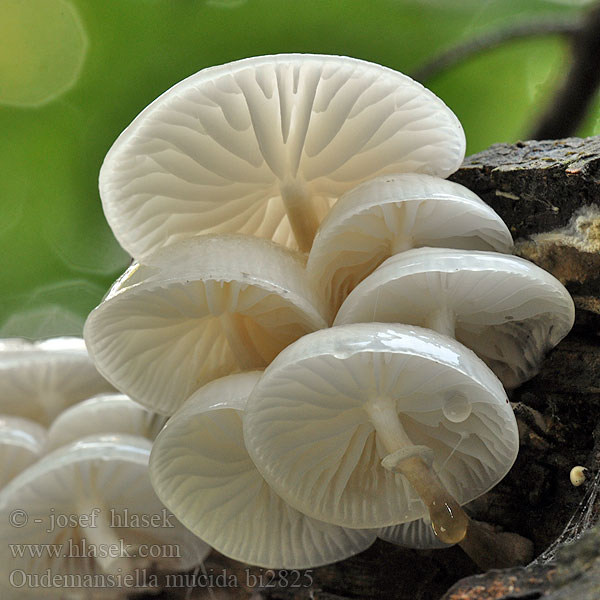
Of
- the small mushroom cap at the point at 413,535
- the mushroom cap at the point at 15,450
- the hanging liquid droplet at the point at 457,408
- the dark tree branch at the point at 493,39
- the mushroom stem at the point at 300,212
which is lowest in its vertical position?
the mushroom cap at the point at 15,450

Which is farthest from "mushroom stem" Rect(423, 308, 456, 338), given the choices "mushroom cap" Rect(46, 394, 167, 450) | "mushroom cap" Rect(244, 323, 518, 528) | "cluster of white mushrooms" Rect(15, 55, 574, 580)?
"mushroom cap" Rect(46, 394, 167, 450)

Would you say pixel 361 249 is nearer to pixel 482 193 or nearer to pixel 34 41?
pixel 482 193

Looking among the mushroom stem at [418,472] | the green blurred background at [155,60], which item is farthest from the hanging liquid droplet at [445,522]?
the green blurred background at [155,60]

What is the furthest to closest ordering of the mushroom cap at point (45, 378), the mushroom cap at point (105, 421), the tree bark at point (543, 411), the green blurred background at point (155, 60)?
the green blurred background at point (155, 60), the mushroom cap at point (45, 378), the mushroom cap at point (105, 421), the tree bark at point (543, 411)

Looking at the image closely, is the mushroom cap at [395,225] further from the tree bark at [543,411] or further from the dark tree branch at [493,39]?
the dark tree branch at [493,39]

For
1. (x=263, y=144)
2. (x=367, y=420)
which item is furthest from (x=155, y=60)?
(x=367, y=420)

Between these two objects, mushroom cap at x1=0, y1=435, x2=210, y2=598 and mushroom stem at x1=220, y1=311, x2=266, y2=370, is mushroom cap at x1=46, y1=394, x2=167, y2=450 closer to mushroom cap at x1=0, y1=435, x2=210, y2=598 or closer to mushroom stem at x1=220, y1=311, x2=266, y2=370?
mushroom cap at x1=0, y1=435, x2=210, y2=598
